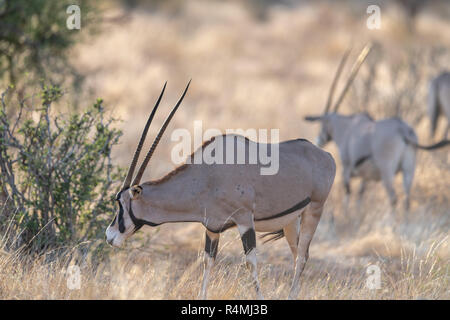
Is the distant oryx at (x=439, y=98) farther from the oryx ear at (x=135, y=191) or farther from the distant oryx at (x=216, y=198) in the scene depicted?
the oryx ear at (x=135, y=191)

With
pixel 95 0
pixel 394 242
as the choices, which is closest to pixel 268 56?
pixel 95 0

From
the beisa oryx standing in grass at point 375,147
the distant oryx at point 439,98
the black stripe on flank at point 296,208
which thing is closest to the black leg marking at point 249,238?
the black stripe on flank at point 296,208

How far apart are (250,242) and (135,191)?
856 millimetres

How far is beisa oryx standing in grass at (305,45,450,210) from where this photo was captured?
8562mm

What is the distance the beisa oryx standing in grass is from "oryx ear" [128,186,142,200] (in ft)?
14.6

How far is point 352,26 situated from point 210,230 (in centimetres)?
2273

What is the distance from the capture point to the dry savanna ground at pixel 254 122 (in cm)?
520

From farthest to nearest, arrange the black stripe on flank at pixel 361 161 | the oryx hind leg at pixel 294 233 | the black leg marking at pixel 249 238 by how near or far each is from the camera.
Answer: the black stripe on flank at pixel 361 161
the oryx hind leg at pixel 294 233
the black leg marking at pixel 249 238

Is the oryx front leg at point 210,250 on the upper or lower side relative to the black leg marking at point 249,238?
lower

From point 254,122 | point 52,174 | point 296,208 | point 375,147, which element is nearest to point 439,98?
point 254,122

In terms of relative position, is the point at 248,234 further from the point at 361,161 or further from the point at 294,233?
the point at 361,161

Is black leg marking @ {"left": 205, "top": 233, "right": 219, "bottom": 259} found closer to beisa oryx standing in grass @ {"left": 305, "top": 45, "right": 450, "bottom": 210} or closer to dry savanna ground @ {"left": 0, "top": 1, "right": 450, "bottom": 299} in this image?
dry savanna ground @ {"left": 0, "top": 1, "right": 450, "bottom": 299}

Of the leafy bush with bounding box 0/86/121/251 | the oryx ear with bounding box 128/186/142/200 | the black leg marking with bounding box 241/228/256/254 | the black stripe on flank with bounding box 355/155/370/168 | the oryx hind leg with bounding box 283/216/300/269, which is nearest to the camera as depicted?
the oryx ear with bounding box 128/186/142/200

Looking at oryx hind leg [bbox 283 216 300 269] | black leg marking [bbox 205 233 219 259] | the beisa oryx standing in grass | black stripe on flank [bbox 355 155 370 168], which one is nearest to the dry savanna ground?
black leg marking [bbox 205 233 219 259]
